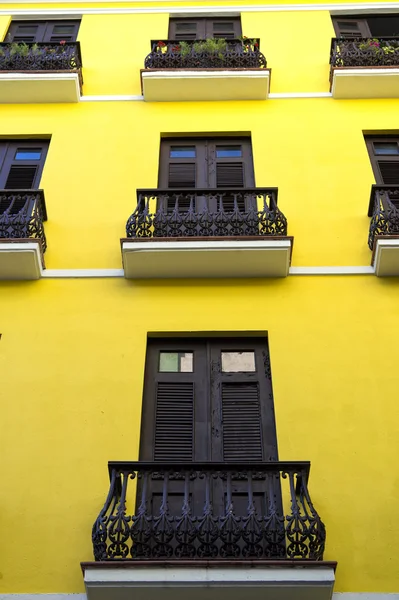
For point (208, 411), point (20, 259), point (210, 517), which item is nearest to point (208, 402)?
point (208, 411)

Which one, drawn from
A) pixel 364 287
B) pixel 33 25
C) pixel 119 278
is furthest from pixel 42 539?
pixel 33 25

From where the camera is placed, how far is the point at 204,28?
47.2ft

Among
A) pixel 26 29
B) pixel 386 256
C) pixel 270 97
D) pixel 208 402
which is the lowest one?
pixel 208 402

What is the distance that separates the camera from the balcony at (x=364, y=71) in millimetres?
12273

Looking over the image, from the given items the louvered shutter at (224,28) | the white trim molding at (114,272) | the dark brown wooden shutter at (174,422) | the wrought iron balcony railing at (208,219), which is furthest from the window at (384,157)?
the dark brown wooden shutter at (174,422)

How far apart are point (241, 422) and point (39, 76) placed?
754 centimetres

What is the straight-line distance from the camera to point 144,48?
45.3 feet

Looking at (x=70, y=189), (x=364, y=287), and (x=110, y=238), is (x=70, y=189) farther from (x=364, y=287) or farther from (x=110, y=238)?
(x=364, y=287)

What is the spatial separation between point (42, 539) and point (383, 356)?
4406 mm

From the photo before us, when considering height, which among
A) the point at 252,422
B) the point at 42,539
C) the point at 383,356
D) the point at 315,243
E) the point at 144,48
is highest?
the point at 144,48

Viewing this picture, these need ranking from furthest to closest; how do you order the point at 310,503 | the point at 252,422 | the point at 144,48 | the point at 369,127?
the point at 144,48 → the point at 369,127 → the point at 252,422 → the point at 310,503

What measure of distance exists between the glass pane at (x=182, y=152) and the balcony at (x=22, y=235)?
2.50 meters

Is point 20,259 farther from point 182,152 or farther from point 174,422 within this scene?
point 182,152

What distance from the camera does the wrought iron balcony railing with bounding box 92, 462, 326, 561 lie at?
6.61m
